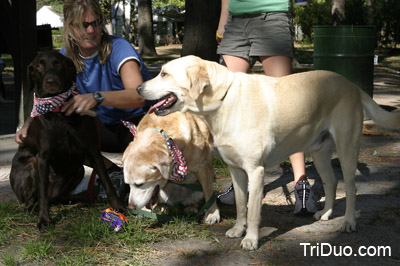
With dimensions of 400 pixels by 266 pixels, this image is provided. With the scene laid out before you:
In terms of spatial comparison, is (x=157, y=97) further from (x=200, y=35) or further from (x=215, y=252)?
(x=200, y=35)

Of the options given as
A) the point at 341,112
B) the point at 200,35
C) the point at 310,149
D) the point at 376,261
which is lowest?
the point at 376,261

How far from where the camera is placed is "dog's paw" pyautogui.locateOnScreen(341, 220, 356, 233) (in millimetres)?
3539

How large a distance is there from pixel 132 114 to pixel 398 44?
2586 cm

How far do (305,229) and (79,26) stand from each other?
2513 mm

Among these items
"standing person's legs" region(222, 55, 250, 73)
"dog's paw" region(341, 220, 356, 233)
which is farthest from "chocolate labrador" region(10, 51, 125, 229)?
"dog's paw" region(341, 220, 356, 233)

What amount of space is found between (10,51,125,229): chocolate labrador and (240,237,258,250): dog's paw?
1.14 metres

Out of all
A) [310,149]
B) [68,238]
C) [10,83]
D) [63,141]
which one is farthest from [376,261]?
[10,83]

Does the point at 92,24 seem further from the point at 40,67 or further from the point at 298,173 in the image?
the point at 298,173

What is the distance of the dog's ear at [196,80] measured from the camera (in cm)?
308

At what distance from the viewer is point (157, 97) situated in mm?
3176

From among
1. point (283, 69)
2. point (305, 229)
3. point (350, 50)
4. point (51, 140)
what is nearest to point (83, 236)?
point (51, 140)

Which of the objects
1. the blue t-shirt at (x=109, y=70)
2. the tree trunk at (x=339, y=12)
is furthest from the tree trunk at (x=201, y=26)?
the tree trunk at (x=339, y=12)

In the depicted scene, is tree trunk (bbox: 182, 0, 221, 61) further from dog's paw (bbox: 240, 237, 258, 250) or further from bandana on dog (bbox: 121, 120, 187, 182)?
dog's paw (bbox: 240, 237, 258, 250)

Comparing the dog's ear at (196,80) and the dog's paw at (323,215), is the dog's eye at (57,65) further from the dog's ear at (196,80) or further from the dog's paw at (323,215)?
the dog's paw at (323,215)
